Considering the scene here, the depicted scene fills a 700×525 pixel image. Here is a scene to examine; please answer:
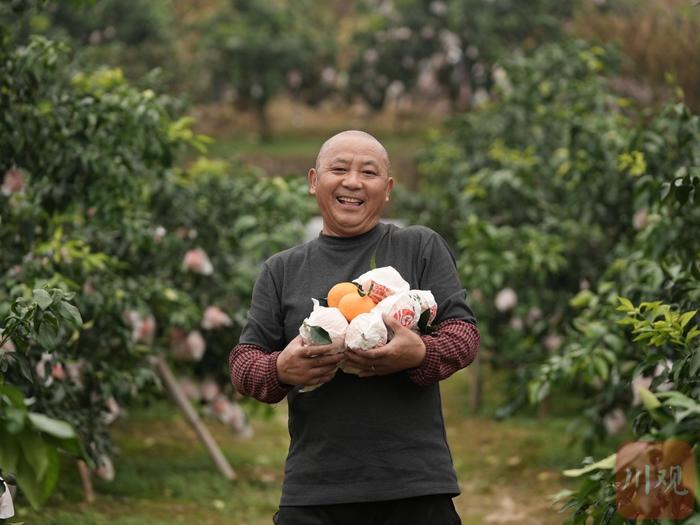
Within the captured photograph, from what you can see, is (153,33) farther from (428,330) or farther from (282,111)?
(428,330)

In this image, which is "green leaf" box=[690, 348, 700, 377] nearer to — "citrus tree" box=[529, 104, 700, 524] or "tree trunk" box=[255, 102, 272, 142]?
"citrus tree" box=[529, 104, 700, 524]

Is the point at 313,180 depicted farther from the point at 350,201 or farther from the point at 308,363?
the point at 308,363

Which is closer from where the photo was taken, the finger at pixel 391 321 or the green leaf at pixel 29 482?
the green leaf at pixel 29 482

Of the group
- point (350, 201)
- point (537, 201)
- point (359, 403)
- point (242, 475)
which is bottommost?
point (242, 475)

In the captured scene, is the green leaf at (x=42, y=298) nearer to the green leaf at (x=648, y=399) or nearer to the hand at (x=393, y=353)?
the hand at (x=393, y=353)

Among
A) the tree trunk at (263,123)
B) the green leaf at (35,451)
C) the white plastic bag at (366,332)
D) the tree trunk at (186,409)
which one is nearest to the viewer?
the green leaf at (35,451)

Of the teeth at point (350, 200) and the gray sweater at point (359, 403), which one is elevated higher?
the teeth at point (350, 200)

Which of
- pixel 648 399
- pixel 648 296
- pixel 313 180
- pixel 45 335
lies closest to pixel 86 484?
pixel 648 296

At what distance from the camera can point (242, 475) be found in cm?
709

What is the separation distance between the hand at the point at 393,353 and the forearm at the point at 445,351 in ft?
0.19

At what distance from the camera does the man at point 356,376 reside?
2.56 meters

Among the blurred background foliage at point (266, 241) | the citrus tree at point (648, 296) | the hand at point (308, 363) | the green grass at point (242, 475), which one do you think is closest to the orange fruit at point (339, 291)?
the hand at point (308, 363)

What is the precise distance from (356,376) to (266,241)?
381 cm

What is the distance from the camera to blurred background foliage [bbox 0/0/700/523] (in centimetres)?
350
